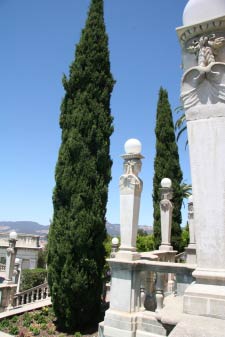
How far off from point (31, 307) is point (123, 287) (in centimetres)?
633

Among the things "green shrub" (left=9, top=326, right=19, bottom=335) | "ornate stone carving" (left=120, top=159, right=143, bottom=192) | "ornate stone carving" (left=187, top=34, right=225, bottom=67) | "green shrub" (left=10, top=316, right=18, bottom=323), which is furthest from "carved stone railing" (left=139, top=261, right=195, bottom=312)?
"green shrub" (left=10, top=316, right=18, bottom=323)

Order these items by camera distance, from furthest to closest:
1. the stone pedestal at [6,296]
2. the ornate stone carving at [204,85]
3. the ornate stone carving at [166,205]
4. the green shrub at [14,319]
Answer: the stone pedestal at [6,296] → the ornate stone carving at [166,205] → the green shrub at [14,319] → the ornate stone carving at [204,85]

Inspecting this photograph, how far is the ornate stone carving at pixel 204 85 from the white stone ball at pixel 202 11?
528 mm

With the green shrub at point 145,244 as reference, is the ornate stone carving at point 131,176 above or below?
above

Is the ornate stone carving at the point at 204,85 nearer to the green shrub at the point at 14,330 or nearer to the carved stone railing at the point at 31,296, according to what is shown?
the green shrub at the point at 14,330

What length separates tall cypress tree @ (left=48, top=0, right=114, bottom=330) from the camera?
8305mm

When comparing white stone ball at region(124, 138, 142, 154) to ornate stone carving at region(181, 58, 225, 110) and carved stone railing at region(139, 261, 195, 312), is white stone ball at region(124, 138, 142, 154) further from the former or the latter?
ornate stone carving at region(181, 58, 225, 110)

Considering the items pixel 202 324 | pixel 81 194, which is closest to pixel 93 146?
pixel 81 194

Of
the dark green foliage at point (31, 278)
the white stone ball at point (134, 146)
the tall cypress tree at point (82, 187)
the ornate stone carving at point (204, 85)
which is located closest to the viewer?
the ornate stone carving at point (204, 85)

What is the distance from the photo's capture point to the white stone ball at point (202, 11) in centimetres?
303

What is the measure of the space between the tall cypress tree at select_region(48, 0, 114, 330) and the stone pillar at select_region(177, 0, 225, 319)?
5981mm

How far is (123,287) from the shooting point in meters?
5.05

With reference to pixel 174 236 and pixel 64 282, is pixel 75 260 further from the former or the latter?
pixel 174 236

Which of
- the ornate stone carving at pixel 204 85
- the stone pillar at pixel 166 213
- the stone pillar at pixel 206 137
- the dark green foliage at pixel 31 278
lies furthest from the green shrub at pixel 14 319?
the dark green foliage at pixel 31 278
